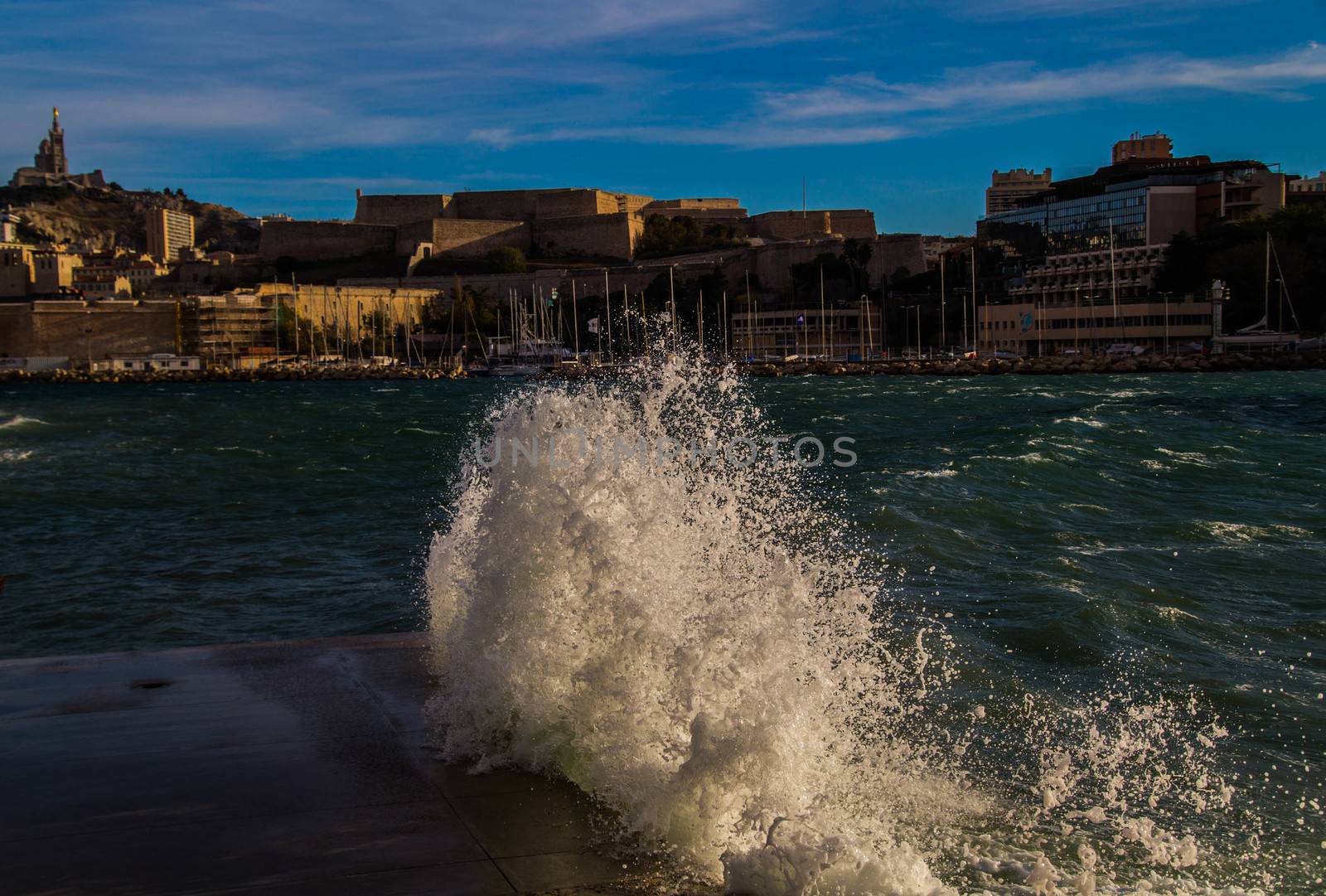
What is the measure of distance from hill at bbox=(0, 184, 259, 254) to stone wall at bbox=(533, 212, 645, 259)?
271ft

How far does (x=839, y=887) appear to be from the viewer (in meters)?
3.79

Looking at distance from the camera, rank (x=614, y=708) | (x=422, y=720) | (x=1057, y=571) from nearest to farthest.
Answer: (x=614, y=708)
(x=422, y=720)
(x=1057, y=571)

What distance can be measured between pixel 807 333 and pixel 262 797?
6654 cm

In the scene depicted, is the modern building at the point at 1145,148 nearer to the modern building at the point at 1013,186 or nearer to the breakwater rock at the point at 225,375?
the modern building at the point at 1013,186

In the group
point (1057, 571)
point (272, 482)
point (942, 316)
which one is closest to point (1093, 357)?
point (942, 316)

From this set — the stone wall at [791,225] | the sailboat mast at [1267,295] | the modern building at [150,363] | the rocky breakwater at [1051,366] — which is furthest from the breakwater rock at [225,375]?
the sailboat mast at [1267,295]

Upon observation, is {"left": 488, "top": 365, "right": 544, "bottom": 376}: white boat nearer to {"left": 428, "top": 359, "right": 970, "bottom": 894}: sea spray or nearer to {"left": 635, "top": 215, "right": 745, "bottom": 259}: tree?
{"left": 635, "top": 215, "right": 745, "bottom": 259}: tree

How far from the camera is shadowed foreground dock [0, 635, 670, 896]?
3996 millimetres

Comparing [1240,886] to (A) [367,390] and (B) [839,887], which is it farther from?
(A) [367,390]

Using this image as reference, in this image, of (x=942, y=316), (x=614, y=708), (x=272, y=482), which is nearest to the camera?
(x=614, y=708)

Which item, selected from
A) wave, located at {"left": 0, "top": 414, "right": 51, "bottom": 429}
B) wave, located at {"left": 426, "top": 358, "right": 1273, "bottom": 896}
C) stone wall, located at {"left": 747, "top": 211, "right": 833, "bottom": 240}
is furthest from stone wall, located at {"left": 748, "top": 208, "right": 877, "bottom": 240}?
wave, located at {"left": 426, "top": 358, "right": 1273, "bottom": 896}

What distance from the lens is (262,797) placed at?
464 centimetres

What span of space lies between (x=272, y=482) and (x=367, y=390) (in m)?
33.1

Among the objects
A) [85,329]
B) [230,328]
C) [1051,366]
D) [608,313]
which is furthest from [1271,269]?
[85,329]
